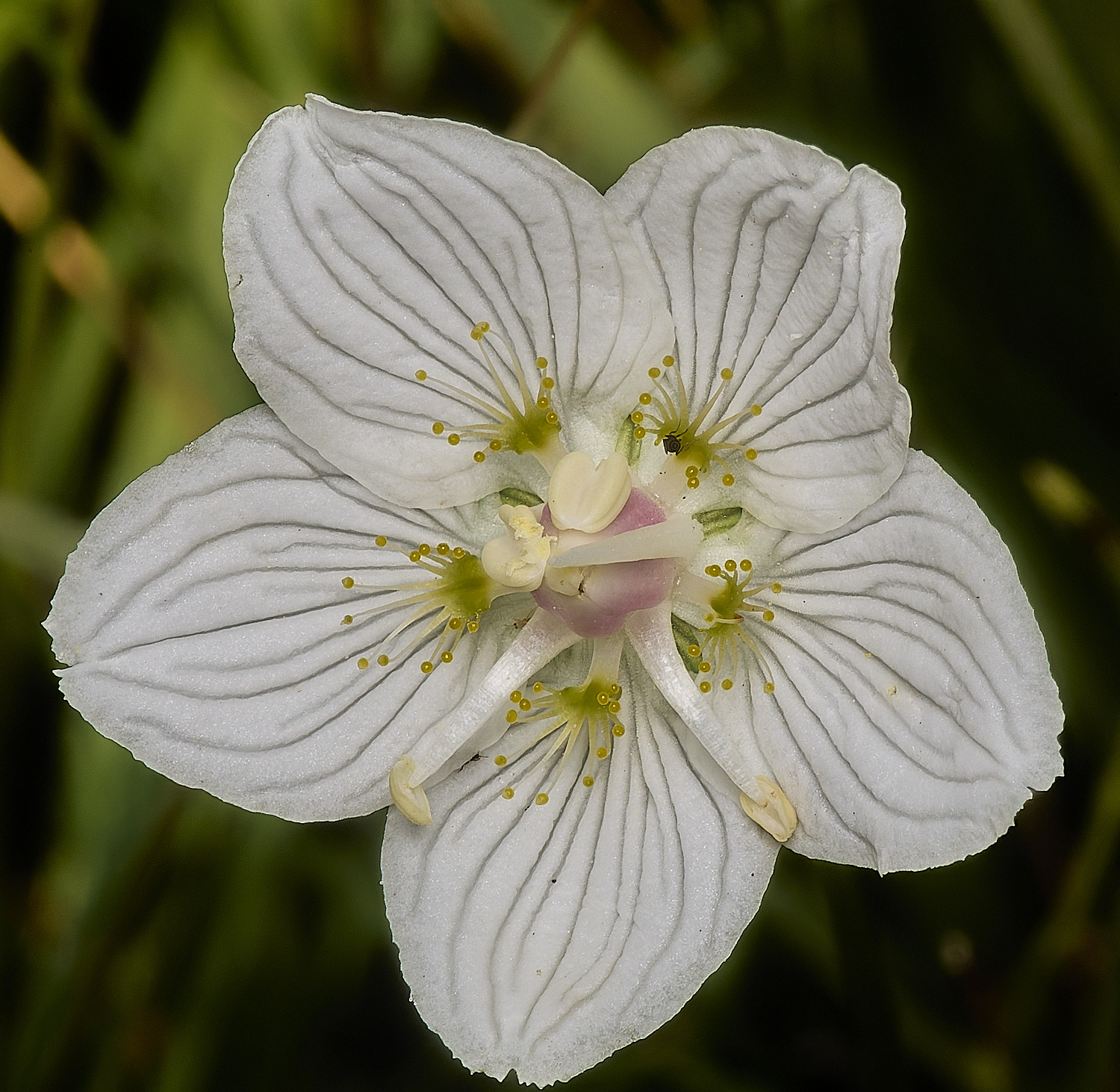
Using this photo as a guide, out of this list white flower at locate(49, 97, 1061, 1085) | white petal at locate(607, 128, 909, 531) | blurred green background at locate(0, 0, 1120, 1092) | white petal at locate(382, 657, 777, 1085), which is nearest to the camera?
white petal at locate(607, 128, 909, 531)

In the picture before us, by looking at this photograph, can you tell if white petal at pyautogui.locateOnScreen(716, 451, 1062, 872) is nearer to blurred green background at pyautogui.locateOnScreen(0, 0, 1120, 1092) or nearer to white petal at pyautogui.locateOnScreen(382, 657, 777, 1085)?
white petal at pyautogui.locateOnScreen(382, 657, 777, 1085)

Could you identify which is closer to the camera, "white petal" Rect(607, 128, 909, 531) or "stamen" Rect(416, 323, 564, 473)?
"white petal" Rect(607, 128, 909, 531)

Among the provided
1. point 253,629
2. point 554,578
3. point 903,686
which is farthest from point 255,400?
point 903,686

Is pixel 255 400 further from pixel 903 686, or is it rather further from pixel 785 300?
pixel 903 686

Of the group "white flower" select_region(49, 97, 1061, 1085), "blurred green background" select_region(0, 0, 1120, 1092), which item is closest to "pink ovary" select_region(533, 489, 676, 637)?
"white flower" select_region(49, 97, 1061, 1085)

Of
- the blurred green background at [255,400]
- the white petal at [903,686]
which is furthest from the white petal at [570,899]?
the blurred green background at [255,400]

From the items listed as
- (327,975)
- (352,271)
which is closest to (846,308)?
(352,271)

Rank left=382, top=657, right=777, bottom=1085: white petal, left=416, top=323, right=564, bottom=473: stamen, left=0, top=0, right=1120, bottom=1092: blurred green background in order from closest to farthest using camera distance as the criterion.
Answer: left=382, top=657, right=777, bottom=1085: white petal
left=416, top=323, right=564, bottom=473: stamen
left=0, top=0, right=1120, bottom=1092: blurred green background
